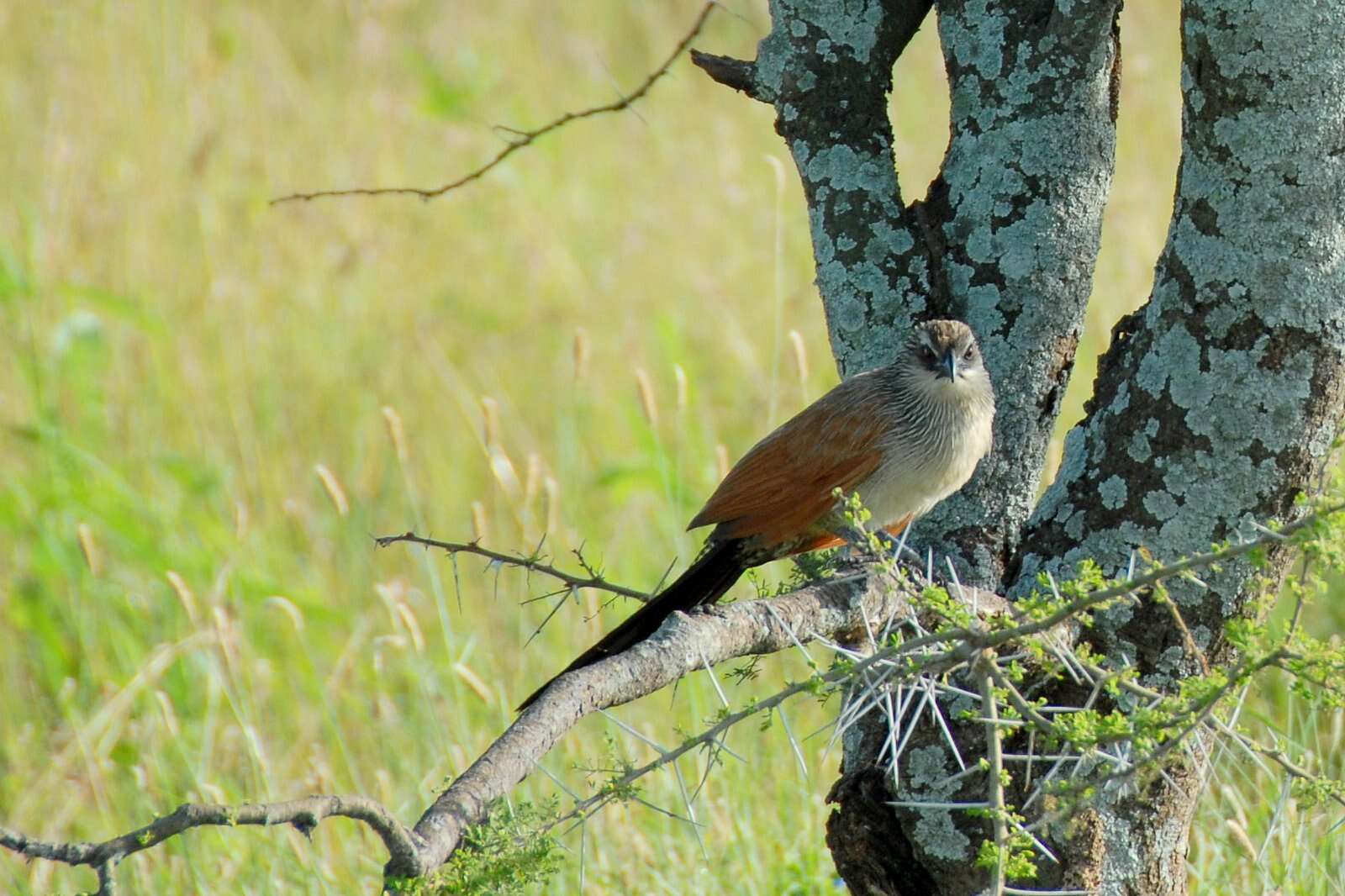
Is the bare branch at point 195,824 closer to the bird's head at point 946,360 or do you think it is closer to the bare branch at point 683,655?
the bare branch at point 683,655

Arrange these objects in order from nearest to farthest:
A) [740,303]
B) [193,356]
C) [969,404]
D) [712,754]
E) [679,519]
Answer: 1. [712,754]
2. [969,404]
3. [679,519]
4. [193,356]
5. [740,303]

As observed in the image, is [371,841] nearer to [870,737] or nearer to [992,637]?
[870,737]

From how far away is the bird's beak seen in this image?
114 inches

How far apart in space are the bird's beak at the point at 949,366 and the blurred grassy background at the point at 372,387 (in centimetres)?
63

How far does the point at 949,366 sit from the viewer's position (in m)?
2.98

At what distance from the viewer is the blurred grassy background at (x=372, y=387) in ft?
12.5

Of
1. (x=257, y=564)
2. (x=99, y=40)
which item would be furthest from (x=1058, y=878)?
(x=99, y=40)

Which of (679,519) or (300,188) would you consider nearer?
(679,519)

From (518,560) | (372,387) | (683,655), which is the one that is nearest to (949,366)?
(518,560)

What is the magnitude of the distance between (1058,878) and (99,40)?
648 centimetres

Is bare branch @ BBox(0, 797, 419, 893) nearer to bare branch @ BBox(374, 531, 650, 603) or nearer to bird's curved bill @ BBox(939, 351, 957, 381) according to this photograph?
bare branch @ BBox(374, 531, 650, 603)

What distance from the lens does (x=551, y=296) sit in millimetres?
7207

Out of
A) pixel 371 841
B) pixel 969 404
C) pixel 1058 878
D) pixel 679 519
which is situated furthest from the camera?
pixel 679 519

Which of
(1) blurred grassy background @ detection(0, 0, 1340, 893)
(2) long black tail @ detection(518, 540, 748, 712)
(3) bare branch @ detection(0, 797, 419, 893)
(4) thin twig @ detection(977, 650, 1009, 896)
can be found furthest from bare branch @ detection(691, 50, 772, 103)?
(3) bare branch @ detection(0, 797, 419, 893)
